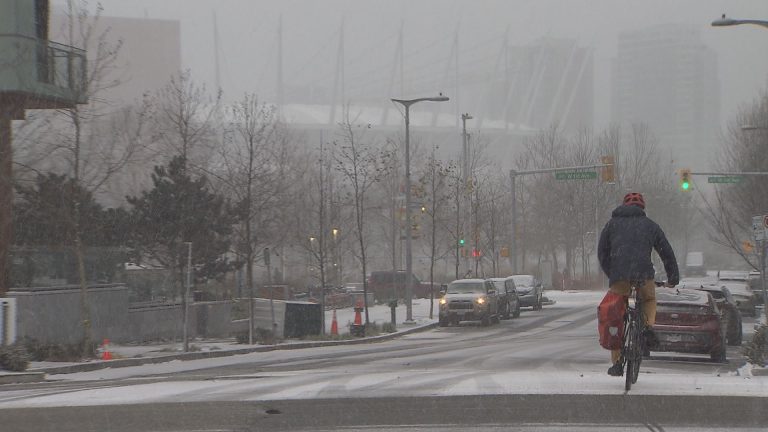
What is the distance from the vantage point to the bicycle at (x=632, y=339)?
30.9ft

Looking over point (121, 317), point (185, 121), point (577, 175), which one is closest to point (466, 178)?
point (577, 175)

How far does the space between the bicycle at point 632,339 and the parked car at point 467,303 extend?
27736 millimetres

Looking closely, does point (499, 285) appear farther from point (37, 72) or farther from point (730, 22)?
point (37, 72)

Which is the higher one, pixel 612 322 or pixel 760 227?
pixel 760 227

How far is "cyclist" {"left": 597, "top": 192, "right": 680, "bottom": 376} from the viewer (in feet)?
30.5

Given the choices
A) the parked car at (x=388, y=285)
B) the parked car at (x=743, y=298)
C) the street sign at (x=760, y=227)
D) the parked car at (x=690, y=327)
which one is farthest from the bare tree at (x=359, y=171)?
the parked car at (x=743, y=298)

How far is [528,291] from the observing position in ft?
164

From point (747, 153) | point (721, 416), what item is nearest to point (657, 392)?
point (721, 416)

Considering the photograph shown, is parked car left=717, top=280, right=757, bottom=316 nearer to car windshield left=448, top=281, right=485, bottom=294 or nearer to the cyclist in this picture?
car windshield left=448, top=281, right=485, bottom=294

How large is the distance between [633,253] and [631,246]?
0.25 ft

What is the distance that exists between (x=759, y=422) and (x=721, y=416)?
314 millimetres

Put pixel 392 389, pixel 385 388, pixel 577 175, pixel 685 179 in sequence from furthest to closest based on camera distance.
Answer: pixel 577 175 → pixel 685 179 → pixel 385 388 → pixel 392 389

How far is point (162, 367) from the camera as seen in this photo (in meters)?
20.8

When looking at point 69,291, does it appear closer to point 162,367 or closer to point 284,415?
point 162,367
